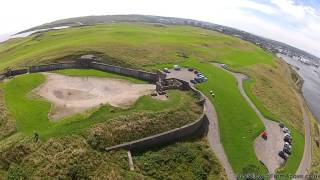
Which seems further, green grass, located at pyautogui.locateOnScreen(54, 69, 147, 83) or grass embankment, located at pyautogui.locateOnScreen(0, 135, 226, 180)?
green grass, located at pyautogui.locateOnScreen(54, 69, 147, 83)

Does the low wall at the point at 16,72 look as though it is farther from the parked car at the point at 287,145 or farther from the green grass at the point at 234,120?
the parked car at the point at 287,145

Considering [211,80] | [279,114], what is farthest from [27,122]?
[279,114]

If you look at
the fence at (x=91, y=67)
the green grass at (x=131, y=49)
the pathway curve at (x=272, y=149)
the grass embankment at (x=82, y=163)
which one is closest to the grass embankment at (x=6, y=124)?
the grass embankment at (x=82, y=163)

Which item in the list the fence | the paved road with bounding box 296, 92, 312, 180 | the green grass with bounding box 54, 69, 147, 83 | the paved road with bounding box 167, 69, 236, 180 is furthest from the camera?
the fence

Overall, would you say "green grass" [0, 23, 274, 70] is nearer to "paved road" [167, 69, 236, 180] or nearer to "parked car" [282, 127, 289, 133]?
"paved road" [167, 69, 236, 180]

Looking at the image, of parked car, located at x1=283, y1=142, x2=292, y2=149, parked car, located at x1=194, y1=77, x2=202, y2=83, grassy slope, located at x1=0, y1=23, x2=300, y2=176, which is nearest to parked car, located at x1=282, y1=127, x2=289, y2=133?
parked car, located at x1=283, y1=142, x2=292, y2=149

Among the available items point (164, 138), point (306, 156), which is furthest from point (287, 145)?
point (164, 138)
